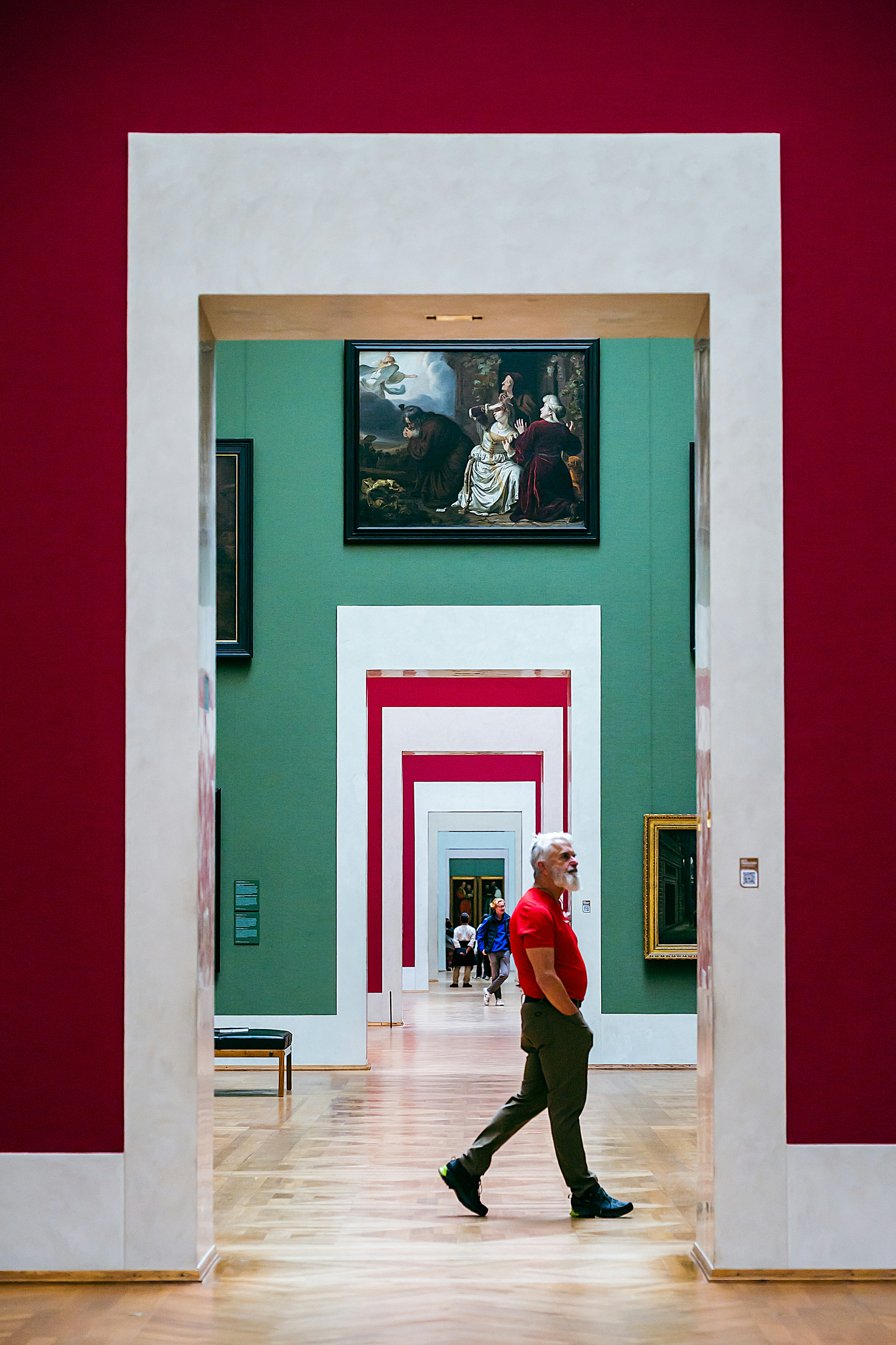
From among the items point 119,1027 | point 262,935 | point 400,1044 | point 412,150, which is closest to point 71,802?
point 119,1027

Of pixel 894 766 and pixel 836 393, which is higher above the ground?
pixel 836 393

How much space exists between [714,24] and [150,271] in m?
3.03

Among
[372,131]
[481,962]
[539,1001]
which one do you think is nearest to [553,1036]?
[539,1001]

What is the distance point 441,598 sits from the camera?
51.1ft

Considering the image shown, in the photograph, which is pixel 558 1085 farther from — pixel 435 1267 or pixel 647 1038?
pixel 647 1038

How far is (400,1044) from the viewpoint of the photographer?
17109mm

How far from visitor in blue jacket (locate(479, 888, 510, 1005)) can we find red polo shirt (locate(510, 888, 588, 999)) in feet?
48.4

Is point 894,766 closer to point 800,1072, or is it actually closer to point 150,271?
point 800,1072

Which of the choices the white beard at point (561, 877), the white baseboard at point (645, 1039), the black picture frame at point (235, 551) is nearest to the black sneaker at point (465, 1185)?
the white beard at point (561, 877)

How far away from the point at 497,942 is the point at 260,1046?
33.7 feet

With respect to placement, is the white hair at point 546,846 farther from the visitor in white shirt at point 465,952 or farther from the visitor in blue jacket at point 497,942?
the visitor in white shirt at point 465,952

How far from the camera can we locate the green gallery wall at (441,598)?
50.3 feet

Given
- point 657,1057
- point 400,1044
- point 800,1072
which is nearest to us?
point 800,1072

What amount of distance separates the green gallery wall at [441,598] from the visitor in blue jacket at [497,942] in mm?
7317
